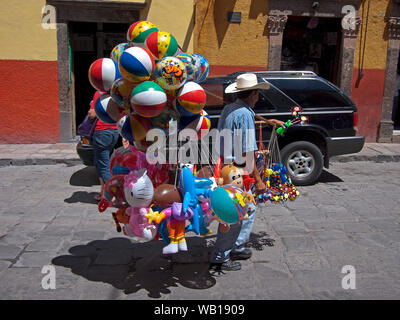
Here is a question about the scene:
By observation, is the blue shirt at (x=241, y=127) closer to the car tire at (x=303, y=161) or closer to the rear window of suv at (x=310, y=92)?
the car tire at (x=303, y=161)

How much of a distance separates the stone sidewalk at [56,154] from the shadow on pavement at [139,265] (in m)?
4.52

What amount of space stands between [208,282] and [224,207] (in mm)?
1023

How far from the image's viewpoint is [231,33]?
35.2 feet

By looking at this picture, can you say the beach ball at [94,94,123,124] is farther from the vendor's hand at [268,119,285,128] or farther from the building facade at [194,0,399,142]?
the building facade at [194,0,399,142]

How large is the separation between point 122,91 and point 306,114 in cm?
446

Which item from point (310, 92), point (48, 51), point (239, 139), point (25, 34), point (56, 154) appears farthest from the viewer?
point (48, 51)

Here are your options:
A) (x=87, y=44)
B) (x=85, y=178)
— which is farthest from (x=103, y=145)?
(x=87, y=44)

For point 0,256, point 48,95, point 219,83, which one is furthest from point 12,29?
point 0,256

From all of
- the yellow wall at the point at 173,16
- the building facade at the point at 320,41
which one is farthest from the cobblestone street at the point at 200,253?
the yellow wall at the point at 173,16

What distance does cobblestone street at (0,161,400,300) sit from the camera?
379 centimetres

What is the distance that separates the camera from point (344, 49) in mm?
11172

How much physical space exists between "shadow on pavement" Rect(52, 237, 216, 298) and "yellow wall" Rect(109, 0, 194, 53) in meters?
6.91

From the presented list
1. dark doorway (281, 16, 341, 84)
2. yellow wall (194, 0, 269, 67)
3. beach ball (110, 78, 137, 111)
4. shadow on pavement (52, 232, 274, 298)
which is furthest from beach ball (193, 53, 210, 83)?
dark doorway (281, 16, 341, 84)

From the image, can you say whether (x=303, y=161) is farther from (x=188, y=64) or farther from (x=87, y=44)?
(x=87, y=44)
